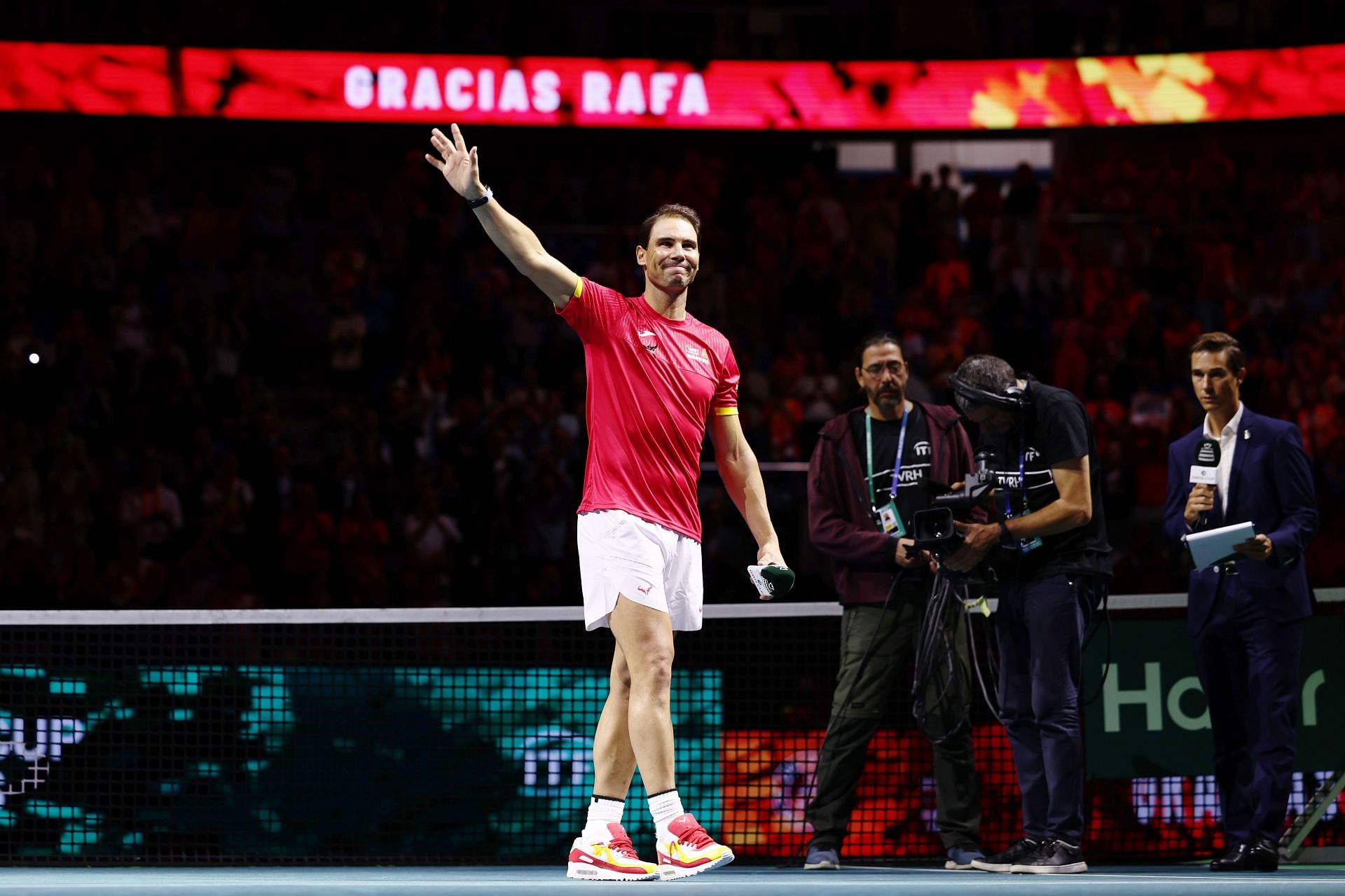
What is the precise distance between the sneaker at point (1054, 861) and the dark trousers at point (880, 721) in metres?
0.45

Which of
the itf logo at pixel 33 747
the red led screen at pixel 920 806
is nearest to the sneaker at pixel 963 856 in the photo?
the red led screen at pixel 920 806

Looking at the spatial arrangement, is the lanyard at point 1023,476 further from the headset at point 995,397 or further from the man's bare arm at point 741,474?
the man's bare arm at point 741,474

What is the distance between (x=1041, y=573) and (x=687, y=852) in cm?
213

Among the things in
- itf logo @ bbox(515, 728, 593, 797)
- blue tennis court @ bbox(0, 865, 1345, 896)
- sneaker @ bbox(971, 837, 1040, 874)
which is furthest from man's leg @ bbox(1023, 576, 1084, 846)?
itf logo @ bbox(515, 728, 593, 797)

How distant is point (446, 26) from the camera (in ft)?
58.6

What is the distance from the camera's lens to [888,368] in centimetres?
712

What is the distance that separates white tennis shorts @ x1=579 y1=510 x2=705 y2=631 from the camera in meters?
5.44

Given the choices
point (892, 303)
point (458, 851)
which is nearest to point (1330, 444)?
point (892, 303)

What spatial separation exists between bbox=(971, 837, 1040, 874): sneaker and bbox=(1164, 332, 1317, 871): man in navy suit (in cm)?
84

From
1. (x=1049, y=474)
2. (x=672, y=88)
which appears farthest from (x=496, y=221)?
(x=672, y=88)

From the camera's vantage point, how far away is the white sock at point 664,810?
17.4 ft

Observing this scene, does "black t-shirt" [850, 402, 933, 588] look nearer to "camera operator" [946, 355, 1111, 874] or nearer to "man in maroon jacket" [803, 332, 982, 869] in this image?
"man in maroon jacket" [803, 332, 982, 869]

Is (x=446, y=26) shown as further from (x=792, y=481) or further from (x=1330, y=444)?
(x=1330, y=444)

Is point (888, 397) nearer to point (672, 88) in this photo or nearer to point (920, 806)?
point (920, 806)
